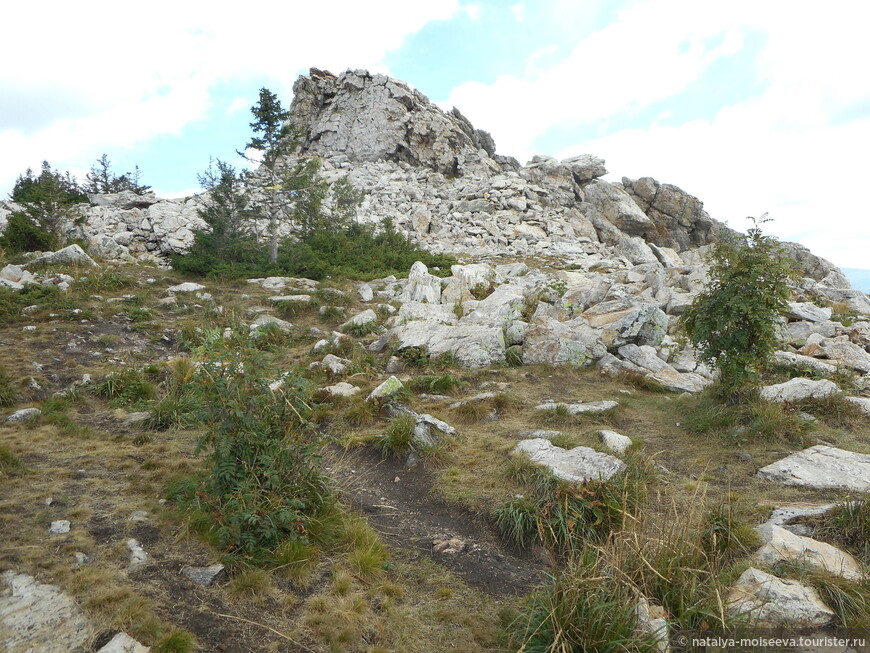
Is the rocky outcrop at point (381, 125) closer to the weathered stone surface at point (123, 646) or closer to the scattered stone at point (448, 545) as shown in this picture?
the scattered stone at point (448, 545)

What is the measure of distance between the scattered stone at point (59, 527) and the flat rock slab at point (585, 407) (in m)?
5.50

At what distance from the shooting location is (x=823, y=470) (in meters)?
5.13

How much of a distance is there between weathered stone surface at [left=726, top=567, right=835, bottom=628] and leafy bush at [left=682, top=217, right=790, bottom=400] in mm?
3819

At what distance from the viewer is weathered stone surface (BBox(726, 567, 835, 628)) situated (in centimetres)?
308

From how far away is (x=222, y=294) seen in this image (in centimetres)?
1494

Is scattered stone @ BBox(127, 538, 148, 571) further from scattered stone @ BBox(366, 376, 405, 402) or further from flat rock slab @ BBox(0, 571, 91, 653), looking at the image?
scattered stone @ BBox(366, 376, 405, 402)

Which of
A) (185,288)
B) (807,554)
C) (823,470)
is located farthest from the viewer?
(185,288)

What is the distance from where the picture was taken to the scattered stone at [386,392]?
7312mm

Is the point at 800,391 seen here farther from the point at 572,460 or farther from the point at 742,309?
the point at 572,460

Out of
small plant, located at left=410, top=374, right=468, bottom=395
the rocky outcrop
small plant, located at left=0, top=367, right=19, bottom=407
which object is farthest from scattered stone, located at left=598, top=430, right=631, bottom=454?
the rocky outcrop

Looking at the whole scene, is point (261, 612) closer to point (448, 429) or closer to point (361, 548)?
point (361, 548)

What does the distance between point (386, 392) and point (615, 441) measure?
314 centimetres

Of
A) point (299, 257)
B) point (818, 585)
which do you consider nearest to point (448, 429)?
point (818, 585)

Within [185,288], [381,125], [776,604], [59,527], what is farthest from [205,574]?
[381,125]
